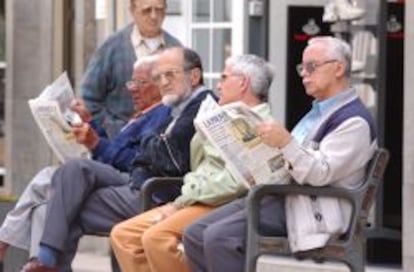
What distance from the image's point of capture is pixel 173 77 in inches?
308

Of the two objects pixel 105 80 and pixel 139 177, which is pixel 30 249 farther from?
pixel 105 80

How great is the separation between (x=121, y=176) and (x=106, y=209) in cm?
19

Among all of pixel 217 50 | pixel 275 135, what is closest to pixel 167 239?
pixel 275 135

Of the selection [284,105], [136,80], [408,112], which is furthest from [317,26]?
[136,80]

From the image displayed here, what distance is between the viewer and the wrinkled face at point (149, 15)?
28.7ft

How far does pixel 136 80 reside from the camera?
815 centimetres

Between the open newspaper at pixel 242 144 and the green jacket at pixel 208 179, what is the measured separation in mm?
226

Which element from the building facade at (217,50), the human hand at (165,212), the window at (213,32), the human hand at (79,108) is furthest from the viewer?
the window at (213,32)

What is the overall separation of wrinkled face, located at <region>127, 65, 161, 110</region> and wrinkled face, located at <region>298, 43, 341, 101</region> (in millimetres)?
1210

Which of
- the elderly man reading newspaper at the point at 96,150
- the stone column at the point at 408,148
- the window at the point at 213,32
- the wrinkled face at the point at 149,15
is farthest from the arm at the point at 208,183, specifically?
the window at the point at 213,32

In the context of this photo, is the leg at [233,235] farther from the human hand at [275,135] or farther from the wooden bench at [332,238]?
the human hand at [275,135]

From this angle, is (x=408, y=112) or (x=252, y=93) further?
(x=408, y=112)

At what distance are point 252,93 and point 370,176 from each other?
0.76 m

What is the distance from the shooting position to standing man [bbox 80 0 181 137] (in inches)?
349
